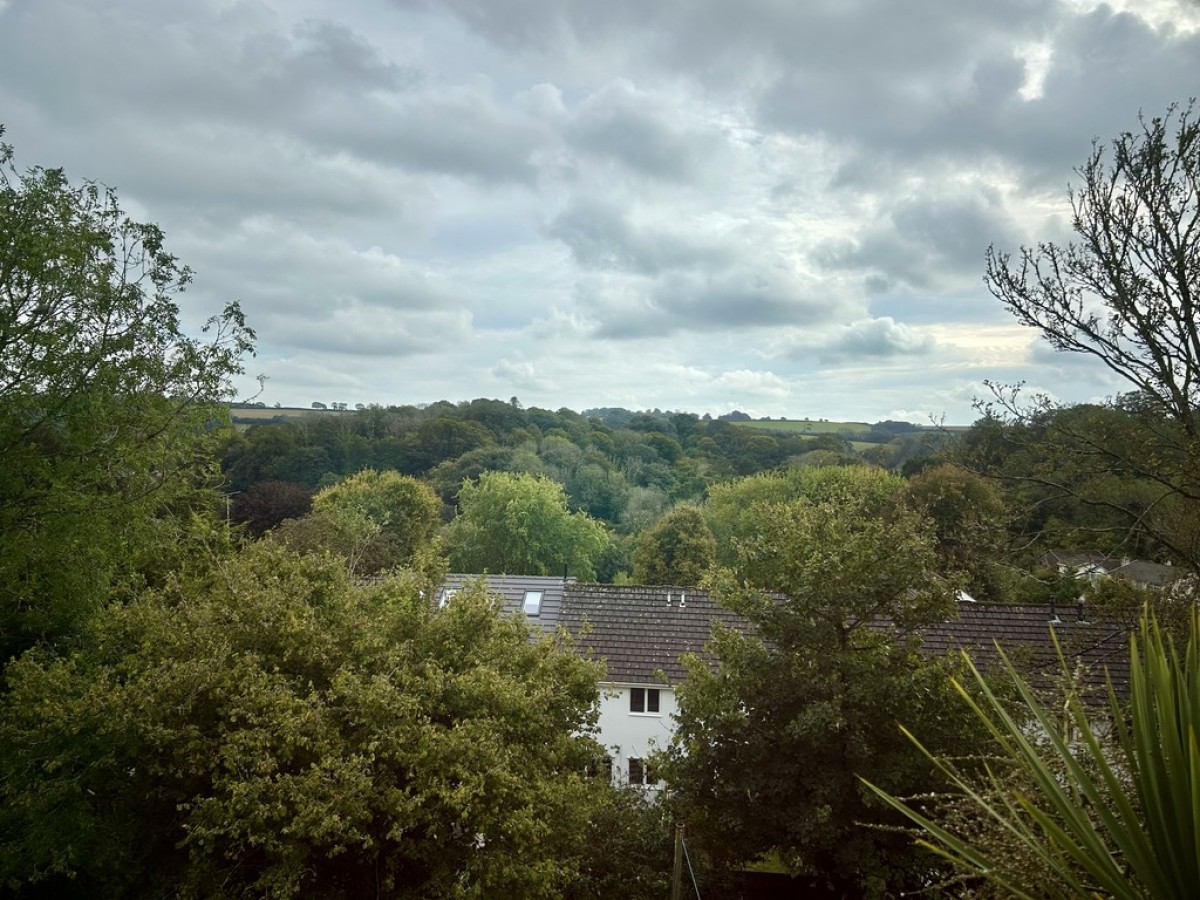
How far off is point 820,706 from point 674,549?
1131 inches

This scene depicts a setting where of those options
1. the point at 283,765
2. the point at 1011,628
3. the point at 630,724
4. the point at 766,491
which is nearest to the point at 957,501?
the point at 766,491

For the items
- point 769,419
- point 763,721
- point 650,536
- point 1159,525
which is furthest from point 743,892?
point 769,419

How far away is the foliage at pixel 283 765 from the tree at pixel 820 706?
94.0 inches

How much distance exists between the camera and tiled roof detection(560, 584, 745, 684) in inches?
861

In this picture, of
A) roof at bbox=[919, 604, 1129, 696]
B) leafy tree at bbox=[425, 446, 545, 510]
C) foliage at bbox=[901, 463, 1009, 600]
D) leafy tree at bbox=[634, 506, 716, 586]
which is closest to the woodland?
roof at bbox=[919, 604, 1129, 696]

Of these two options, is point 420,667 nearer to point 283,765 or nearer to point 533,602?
point 283,765

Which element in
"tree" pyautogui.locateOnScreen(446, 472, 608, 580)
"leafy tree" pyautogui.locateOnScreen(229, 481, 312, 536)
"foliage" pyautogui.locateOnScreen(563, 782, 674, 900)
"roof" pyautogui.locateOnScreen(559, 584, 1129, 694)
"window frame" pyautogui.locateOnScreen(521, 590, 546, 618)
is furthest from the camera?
"leafy tree" pyautogui.locateOnScreen(229, 481, 312, 536)

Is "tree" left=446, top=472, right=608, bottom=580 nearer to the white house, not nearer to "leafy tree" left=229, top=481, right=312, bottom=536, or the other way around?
"leafy tree" left=229, top=481, right=312, bottom=536

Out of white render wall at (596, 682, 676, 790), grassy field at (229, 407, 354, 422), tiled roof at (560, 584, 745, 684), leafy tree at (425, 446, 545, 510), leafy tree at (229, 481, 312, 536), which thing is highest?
grassy field at (229, 407, 354, 422)

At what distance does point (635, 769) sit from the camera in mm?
20516

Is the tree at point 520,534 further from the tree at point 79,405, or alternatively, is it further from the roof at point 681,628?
the tree at point 79,405

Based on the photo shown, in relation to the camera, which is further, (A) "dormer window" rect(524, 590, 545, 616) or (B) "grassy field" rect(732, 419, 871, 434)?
(B) "grassy field" rect(732, 419, 871, 434)

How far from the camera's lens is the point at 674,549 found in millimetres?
Answer: 39469

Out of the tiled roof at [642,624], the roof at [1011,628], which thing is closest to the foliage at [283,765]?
the tiled roof at [642,624]
